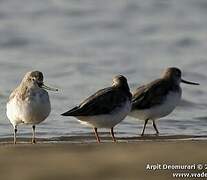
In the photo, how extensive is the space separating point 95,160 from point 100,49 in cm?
1096

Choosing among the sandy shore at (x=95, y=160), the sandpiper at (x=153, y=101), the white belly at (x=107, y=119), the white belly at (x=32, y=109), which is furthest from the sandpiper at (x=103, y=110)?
the sandy shore at (x=95, y=160)

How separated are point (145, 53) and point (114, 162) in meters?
10.8

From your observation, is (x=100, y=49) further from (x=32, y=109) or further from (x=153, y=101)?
(x=32, y=109)

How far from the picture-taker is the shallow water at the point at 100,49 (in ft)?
51.1

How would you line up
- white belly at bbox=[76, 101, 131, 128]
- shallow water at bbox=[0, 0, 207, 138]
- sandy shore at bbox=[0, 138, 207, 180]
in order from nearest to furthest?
sandy shore at bbox=[0, 138, 207, 180]
white belly at bbox=[76, 101, 131, 128]
shallow water at bbox=[0, 0, 207, 138]

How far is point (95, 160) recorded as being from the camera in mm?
9867

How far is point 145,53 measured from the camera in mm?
20484

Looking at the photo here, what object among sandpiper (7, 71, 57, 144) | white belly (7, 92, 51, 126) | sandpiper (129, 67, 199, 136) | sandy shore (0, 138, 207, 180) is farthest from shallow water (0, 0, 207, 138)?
sandy shore (0, 138, 207, 180)

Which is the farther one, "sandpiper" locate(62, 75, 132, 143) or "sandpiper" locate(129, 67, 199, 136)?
"sandpiper" locate(129, 67, 199, 136)

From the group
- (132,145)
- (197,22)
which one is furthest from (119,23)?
A: (132,145)

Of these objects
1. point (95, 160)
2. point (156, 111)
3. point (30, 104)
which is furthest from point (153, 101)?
point (95, 160)

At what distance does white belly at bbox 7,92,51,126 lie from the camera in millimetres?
12195

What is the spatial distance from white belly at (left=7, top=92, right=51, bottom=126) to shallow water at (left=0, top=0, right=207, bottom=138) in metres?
1.59

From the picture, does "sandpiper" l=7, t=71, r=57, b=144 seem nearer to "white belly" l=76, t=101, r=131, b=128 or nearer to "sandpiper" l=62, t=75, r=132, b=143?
"sandpiper" l=62, t=75, r=132, b=143
